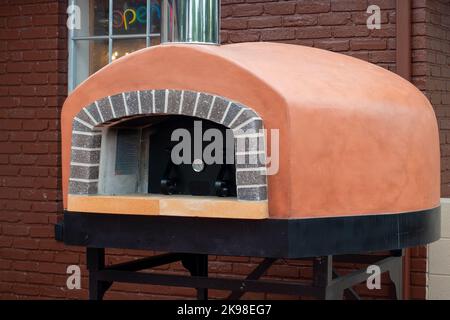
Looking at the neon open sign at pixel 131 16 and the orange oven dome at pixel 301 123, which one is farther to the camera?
the neon open sign at pixel 131 16

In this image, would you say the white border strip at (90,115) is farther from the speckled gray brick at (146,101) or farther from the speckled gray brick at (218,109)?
the speckled gray brick at (218,109)

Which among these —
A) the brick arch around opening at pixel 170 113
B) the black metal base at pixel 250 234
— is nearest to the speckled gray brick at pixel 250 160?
the brick arch around opening at pixel 170 113

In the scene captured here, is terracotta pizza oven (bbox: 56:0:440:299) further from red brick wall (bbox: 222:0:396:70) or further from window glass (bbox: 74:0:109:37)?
window glass (bbox: 74:0:109:37)

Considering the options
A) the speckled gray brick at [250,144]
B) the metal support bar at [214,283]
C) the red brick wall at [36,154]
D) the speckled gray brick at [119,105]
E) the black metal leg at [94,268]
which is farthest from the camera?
the red brick wall at [36,154]

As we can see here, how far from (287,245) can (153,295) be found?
2894 millimetres

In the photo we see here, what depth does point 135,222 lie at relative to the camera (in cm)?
443

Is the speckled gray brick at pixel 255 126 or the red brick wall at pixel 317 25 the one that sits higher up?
the red brick wall at pixel 317 25

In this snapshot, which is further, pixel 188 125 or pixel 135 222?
pixel 188 125

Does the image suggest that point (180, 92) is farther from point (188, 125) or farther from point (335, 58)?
point (335, 58)

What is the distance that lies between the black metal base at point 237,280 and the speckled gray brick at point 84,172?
475mm

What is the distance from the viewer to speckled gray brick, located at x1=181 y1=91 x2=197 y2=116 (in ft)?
13.9

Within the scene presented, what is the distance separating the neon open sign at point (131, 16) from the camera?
22.2ft

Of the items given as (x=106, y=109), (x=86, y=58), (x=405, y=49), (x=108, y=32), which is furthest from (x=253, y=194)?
(x=86, y=58)
